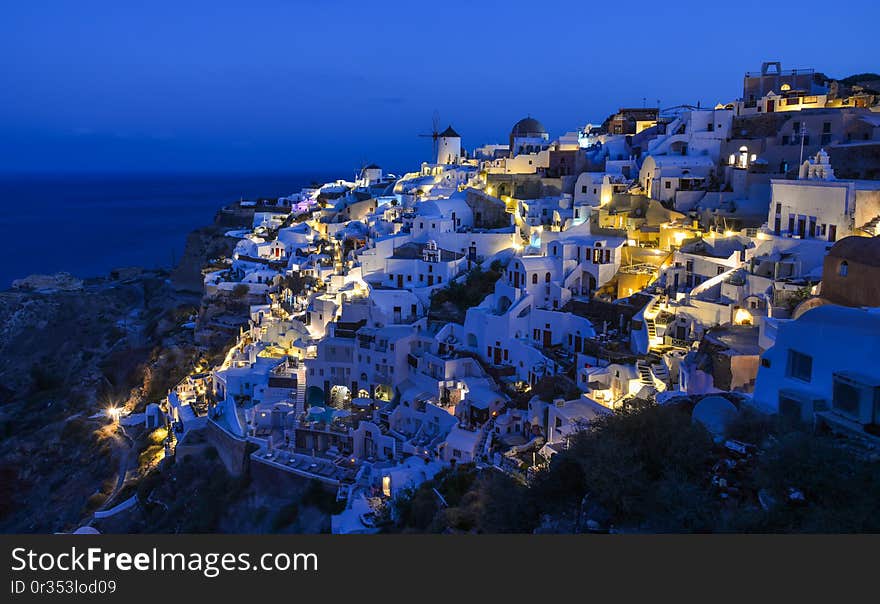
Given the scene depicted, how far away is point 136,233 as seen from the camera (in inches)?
3418

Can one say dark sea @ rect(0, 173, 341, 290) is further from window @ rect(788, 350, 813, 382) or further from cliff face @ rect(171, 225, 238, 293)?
window @ rect(788, 350, 813, 382)

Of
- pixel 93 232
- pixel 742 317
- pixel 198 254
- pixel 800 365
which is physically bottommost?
pixel 93 232

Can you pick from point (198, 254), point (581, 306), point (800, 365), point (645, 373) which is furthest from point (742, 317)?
point (198, 254)

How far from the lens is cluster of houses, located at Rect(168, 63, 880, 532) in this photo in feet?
44.9

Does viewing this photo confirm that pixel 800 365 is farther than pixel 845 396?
Yes

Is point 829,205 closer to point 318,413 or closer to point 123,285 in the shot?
point 318,413

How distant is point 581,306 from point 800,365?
12.1 metres

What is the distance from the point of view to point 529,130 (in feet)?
138

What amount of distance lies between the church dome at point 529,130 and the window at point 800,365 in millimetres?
33781

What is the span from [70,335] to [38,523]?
2263 centimetres

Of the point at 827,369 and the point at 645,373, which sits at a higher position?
the point at 827,369

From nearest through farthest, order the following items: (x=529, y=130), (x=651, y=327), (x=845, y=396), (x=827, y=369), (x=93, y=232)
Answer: (x=845, y=396), (x=827, y=369), (x=651, y=327), (x=529, y=130), (x=93, y=232)

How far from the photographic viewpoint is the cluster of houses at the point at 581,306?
13.7m

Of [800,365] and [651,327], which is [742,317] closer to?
[651,327]
